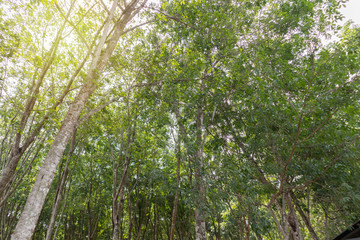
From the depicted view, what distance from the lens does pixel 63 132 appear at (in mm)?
4000

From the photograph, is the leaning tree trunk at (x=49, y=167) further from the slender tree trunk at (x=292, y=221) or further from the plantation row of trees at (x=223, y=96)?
the slender tree trunk at (x=292, y=221)

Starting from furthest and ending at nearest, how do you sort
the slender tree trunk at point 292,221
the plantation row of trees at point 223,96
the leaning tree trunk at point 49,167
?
1. the slender tree trunk at point 292,221
2. the plantation row of trees at point 223,96
3. the leaning tree trunk at point 49,167

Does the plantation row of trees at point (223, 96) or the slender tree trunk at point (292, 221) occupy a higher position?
the plantation row of trees at point (223, 96)

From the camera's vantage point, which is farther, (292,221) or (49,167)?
(292,221)

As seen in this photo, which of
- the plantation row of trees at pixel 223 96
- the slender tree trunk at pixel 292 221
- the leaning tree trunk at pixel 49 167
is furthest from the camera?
the slender tree trunk at pixel 292 221

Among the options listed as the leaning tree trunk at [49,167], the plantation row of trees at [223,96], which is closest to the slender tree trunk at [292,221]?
the plantation row of trees at [223,96]

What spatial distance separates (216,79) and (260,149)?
115 inches

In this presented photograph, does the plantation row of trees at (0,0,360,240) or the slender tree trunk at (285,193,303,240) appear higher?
the plantation row of trees at (0,0,360,240)

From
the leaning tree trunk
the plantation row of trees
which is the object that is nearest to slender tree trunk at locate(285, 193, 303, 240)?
the plantation row of trees

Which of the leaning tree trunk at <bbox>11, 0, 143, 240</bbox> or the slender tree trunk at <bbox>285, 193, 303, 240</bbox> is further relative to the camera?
the slender tree trunk at <bbox>285, 193, 303, 240</bbox>

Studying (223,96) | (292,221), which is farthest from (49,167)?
(292,221)

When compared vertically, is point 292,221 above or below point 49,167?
below

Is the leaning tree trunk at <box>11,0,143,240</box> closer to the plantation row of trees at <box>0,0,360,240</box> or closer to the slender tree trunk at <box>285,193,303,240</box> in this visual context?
the plantation row of trees at <box>0,0,360,240</box>

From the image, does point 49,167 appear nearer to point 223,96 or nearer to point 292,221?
point 223,96
